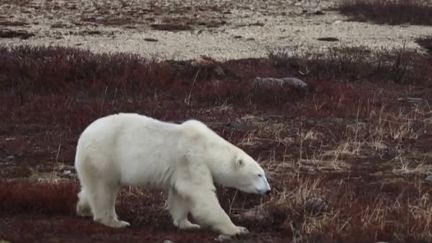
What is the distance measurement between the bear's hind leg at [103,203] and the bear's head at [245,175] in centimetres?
87

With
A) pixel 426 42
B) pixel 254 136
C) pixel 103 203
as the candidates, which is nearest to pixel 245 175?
pixel 103 203

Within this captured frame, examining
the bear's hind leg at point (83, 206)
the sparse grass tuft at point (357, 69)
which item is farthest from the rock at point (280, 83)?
the bear's hind leg at point (83, 206)

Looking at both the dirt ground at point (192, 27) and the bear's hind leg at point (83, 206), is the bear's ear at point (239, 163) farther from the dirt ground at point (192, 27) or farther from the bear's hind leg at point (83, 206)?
the dirt ground at point (192, 27)

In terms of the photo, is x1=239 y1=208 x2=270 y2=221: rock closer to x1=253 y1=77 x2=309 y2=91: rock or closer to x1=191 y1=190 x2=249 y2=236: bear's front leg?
x1=191 y1=190 x2=249 y2=236: bear's front leg

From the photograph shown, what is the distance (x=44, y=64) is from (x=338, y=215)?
879cm

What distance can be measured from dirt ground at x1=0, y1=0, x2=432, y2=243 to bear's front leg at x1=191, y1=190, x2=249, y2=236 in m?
0.11

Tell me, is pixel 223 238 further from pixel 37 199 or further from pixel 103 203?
pixel 37 199

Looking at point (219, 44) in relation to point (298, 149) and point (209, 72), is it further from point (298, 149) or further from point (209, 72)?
point (298, 149)

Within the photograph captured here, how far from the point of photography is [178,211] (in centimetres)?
651

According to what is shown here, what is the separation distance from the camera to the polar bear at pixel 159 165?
20.9ft

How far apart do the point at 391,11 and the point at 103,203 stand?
2613 centimetres

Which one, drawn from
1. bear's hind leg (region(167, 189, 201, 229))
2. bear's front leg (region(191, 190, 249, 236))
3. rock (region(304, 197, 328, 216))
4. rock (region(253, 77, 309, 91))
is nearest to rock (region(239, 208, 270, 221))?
rock (region(304, 197, 328, 216))

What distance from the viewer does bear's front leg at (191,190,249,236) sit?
6172 millimetres

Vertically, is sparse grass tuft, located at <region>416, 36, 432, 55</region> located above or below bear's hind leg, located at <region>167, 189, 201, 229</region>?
below
